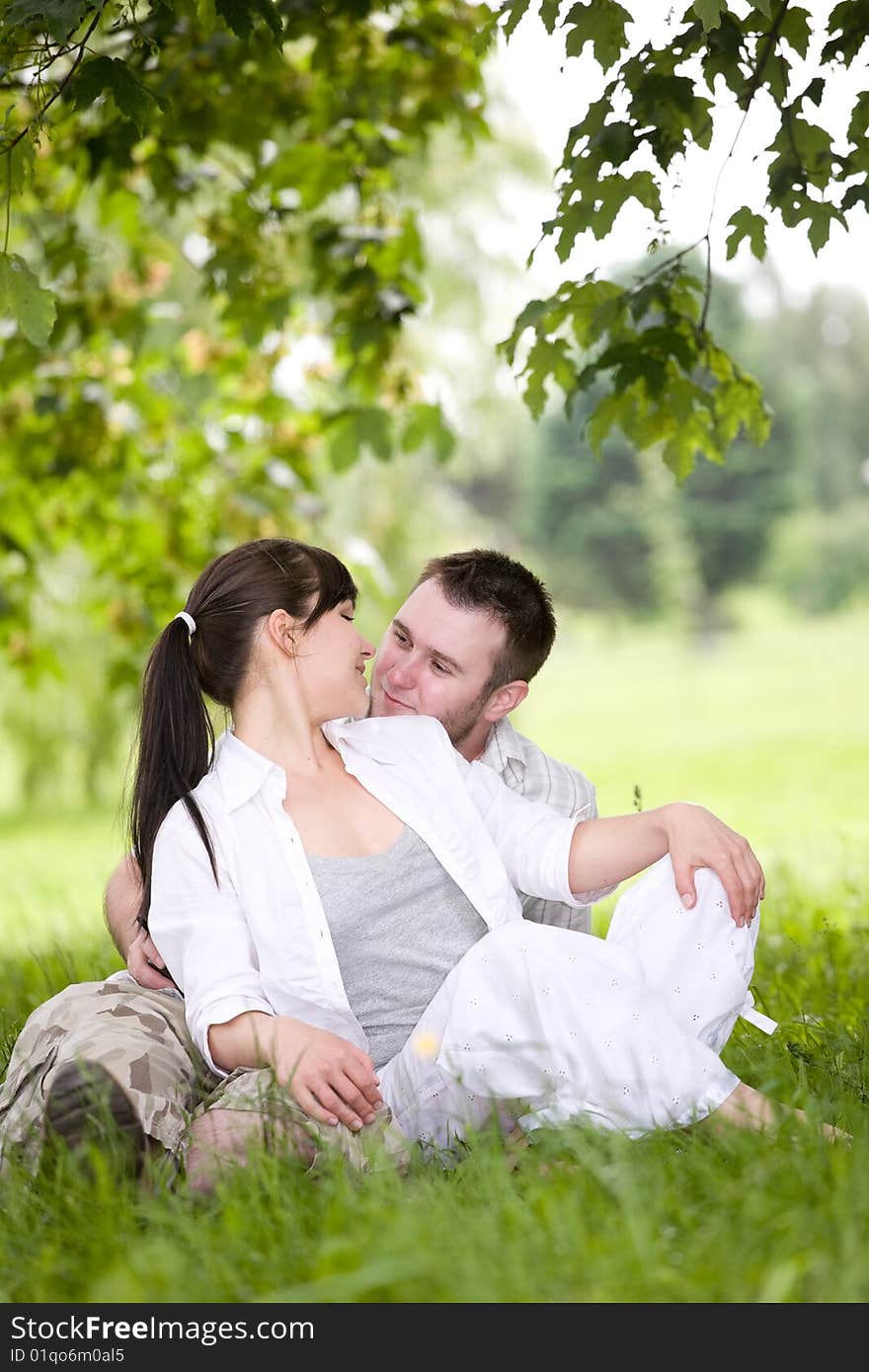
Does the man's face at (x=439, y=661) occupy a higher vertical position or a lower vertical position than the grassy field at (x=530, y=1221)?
higher

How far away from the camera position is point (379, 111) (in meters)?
4.42

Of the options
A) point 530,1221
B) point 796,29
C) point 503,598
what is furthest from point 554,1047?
point 796,29

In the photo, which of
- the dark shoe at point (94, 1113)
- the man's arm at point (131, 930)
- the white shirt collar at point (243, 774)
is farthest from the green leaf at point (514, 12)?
the dark shoe at point (94, 1113)

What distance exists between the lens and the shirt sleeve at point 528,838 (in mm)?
2420

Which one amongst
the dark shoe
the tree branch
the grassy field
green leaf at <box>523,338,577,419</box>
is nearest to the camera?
the grassy field

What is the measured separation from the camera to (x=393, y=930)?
7.92 feet

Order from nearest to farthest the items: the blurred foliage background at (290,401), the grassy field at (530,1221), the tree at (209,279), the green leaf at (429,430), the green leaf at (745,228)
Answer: the grassy field at (530,1221), the green leaf at (745,228), the tree at (209,279), the blurred foliage background at (290,401), the green leaf at (429,430)

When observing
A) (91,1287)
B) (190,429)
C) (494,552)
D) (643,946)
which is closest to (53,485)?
(190,429)

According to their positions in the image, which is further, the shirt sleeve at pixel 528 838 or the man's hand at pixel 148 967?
the man's hand at pixel 148 967

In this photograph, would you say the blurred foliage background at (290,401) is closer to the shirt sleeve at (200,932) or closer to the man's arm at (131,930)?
the man's arm at (131,930)

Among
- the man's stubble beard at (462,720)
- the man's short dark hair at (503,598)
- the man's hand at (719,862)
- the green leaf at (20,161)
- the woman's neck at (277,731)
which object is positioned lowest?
the man's hand at (719,862)

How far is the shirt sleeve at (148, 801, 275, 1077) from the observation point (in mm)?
2164

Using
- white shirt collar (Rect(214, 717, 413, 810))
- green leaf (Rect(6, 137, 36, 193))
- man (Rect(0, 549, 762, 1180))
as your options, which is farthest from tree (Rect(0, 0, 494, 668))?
man (Rect(0, 549, 762, 1180))

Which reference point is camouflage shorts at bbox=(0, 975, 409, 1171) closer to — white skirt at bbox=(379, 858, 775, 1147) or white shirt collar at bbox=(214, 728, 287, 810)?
white skirt at bbox=(379, 858, 775, 1147)
